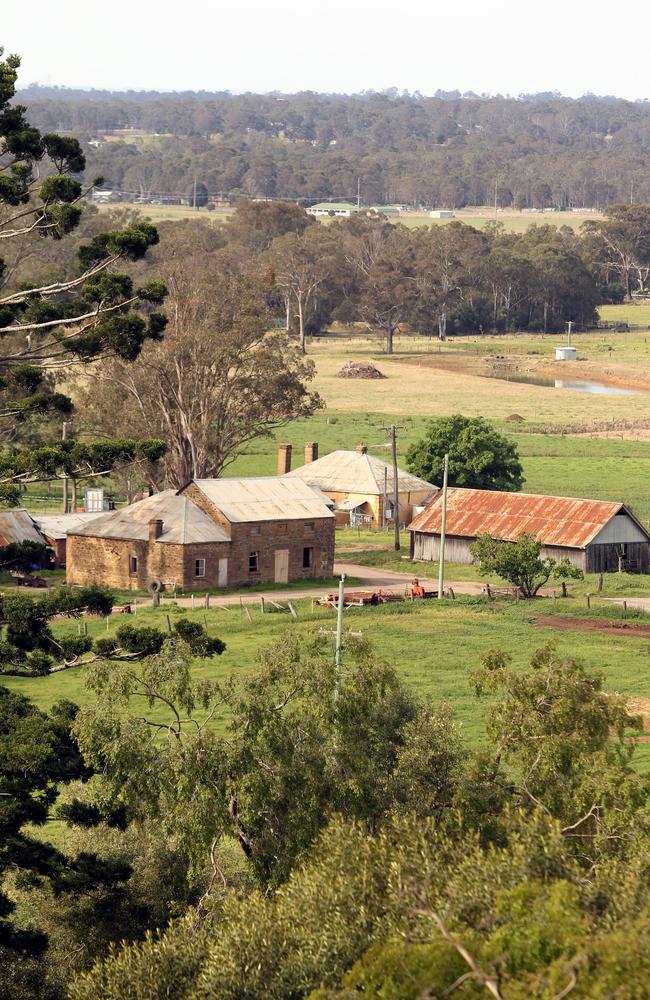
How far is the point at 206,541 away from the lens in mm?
57656

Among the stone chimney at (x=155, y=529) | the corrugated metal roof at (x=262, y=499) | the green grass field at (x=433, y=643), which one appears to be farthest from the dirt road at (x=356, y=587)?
the corrugated metal roof at (x=262, y=499)

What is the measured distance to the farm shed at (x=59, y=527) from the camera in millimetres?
61562

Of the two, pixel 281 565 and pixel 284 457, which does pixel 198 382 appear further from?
pixel 281 565

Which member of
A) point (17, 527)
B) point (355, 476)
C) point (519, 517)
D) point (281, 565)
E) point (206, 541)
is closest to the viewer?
point (206, 541)

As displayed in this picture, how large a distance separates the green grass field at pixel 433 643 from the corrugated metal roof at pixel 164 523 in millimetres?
4997

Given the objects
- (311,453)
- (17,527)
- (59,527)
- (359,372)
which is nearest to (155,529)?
(17,527)

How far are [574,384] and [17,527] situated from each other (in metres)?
74.0

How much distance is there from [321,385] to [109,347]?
299 feet

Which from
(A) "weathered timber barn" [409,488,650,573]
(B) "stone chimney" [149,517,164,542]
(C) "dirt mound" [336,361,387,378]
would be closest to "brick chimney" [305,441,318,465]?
(A) "weathered timber barn" [409,488,650,573]

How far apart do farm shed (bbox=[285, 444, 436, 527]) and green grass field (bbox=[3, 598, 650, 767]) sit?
1751 cm

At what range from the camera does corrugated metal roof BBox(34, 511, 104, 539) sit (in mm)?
61750

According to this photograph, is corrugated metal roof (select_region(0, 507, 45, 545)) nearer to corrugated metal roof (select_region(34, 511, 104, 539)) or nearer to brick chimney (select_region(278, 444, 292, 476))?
corrugated metal roof (select_region(34, 511, 104, 539))

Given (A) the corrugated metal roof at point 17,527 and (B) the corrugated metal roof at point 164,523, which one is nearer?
(B) the corrugated metal roof at point 164,523

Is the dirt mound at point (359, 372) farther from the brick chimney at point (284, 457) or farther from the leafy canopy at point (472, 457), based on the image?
the brick chimney at point (284, 457)
